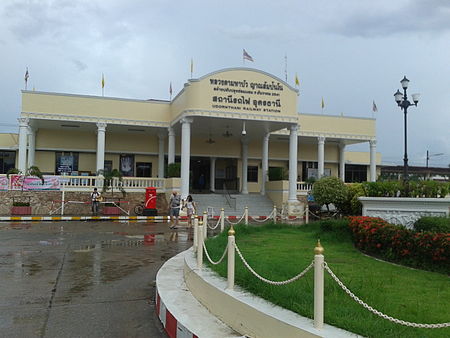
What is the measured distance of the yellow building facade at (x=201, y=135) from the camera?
25.2 m

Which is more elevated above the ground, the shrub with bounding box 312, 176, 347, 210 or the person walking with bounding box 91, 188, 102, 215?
the shrub with bounding box 312, 176, 347, 210

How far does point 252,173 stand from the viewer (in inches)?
1378

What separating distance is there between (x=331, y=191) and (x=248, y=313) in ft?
49.7

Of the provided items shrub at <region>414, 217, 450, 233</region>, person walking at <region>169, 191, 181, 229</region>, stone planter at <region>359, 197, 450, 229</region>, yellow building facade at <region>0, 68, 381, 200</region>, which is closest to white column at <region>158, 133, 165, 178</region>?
yellow building facade at <region>0, 68, 381, 200</region>

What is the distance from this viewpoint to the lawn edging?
3.90 meters

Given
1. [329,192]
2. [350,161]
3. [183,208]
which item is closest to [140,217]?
[183,208]

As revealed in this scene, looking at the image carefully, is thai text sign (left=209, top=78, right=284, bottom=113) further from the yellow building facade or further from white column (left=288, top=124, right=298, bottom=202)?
white column (left=288, top=124, right=298, bottom=202)

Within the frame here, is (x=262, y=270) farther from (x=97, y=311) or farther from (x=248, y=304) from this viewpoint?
(x=97, y=311)

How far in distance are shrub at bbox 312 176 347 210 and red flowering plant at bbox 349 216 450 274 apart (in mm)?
8637

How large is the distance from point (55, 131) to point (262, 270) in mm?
27935

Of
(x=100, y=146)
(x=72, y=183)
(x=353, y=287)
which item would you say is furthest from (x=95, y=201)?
(x=353, y=287)

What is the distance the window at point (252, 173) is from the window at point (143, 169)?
7.75m

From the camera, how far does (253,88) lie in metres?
25.5

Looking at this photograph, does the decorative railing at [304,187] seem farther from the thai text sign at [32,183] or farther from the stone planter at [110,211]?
the thai text sign at [32,183]
